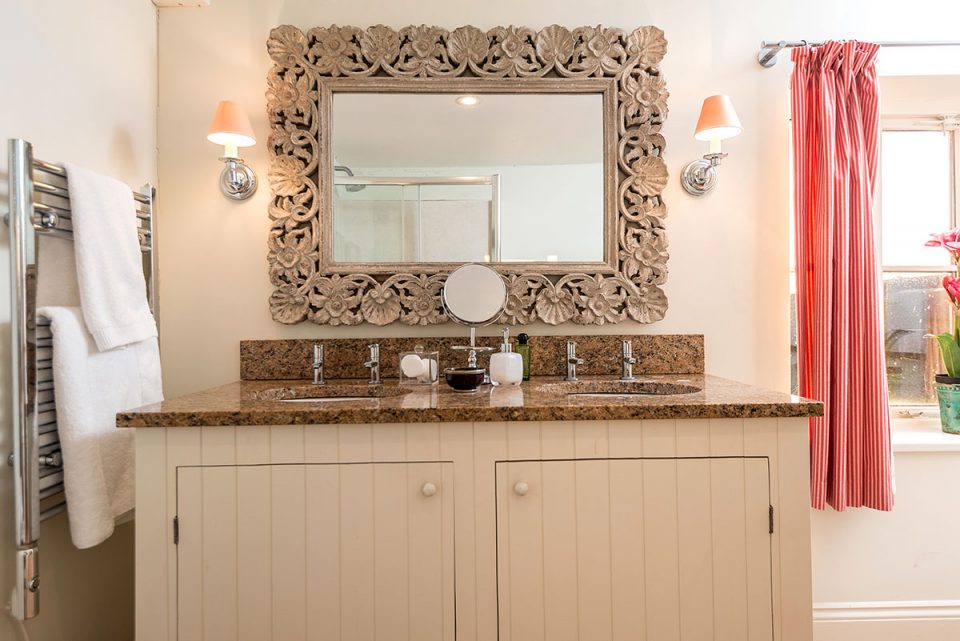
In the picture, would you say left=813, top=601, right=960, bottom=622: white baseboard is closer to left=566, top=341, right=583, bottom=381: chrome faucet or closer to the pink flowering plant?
the pink flowering plant

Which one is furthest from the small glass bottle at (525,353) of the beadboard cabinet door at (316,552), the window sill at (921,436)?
the window sill at (921,436)

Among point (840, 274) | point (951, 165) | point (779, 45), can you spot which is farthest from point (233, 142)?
point (951, 165)

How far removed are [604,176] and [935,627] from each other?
1.85m

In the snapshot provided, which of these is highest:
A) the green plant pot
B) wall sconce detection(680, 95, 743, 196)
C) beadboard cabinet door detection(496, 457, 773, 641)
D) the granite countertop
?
wall sconce detection(680, 95, 743, 196)

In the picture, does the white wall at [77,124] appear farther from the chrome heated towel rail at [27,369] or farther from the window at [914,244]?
the window at [914,244]

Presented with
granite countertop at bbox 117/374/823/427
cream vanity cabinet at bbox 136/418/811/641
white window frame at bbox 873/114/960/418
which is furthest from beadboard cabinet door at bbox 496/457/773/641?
white window frame at bbox 873/114/960/418

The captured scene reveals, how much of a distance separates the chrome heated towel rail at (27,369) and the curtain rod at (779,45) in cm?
211

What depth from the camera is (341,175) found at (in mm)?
1854

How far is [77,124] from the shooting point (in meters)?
1.46

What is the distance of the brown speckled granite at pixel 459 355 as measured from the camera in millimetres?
1836

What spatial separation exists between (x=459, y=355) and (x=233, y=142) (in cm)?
98

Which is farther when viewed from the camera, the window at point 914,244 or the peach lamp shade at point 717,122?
the window at point 914,244

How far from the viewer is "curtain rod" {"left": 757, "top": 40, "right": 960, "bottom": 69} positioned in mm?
1824

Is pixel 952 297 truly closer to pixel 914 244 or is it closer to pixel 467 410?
pixel 914 244
